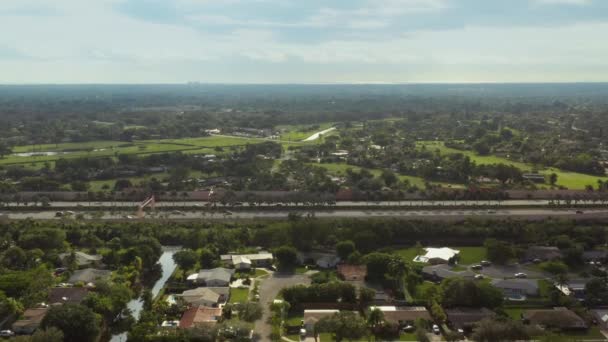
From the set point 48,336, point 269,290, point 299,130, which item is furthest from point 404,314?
point 299,130

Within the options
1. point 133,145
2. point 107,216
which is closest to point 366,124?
point 133,145

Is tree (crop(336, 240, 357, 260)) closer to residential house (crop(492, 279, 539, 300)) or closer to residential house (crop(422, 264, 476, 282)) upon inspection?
residential house (crop(422, 264, 476, 282))

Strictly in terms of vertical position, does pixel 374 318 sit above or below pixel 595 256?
above

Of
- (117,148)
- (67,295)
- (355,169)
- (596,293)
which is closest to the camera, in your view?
(67,295)

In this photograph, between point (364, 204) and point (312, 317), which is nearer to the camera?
point (312, 317)

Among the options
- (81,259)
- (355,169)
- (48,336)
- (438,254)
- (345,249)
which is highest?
(48,336)

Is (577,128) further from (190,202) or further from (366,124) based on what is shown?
(190,202)

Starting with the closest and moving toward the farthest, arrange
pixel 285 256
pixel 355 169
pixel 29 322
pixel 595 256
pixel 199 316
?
pixel 29 322 < pixel 199 316 < pixel 285 256 < pixel 595 256 < pixel 355 169

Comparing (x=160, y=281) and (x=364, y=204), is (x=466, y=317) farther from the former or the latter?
(x=364, y=204)
